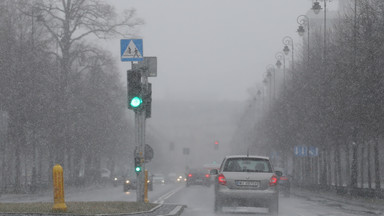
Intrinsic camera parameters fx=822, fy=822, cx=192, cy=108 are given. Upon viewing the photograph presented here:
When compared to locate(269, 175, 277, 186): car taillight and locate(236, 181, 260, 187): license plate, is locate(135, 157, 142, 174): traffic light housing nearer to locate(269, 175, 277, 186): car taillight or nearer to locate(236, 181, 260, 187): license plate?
locate(236, 181, 260, 187): license plate

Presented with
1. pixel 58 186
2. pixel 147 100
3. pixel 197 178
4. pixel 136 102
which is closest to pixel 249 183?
pixel 147 100

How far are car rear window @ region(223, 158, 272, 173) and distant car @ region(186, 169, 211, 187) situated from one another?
46630 mm

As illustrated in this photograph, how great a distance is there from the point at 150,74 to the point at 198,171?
4802 cm

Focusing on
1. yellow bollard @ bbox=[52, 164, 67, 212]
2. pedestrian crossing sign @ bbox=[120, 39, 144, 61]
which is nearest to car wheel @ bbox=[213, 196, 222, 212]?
pedestrian crossing sign @ bbox=[120, 39, 144, 61]

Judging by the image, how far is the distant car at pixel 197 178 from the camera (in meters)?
69.5

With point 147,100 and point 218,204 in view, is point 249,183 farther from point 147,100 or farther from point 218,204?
point 147,100

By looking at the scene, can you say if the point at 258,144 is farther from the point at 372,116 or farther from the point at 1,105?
Result: the point at 372,116

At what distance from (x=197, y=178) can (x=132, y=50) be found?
48399 millimetres

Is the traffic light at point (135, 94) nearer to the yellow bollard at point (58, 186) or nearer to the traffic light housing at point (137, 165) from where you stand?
the traffic light housing at point (137, 165)

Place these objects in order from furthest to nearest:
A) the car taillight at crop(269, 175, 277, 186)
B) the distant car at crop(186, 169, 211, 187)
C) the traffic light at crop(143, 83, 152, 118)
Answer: the distant car at crop(186, 169, 211, 187)
the car taillight at crop(269, 175, 277, 186)
the traffic light at crop(143, 83, 152, 118)

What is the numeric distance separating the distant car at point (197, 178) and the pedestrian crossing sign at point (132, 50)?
1874 inches

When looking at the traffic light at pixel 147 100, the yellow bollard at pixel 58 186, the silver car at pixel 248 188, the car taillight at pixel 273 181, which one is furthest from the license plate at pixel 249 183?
the yellow bollard at pixel 58 186

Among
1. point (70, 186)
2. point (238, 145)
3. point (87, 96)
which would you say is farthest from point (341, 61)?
point (238, 145)

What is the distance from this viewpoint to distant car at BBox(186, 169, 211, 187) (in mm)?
69500
